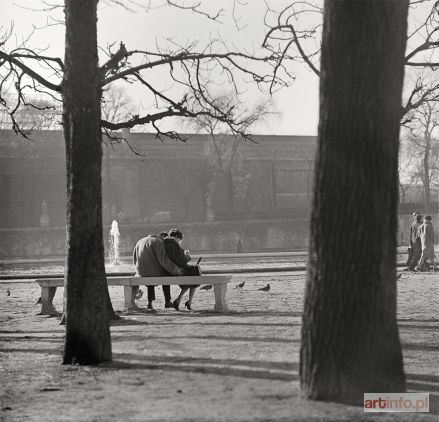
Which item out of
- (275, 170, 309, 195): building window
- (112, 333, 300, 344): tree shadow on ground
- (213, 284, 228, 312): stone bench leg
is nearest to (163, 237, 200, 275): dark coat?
(213, 284, 228, 312): stone bench leg

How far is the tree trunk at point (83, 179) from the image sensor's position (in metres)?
8.26

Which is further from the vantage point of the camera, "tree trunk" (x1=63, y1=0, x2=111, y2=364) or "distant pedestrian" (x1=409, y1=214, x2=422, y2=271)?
"distant pedestrian" (x1=409, y1=214, x2=422, y2=271)

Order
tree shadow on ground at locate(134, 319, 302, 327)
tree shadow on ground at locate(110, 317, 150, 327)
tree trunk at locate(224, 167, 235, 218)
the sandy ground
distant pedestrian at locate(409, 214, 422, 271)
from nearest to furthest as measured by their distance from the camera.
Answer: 1. the sandy ground
2. tree shadow on ground at locate(134, 319, 302, 327)
3. tree shadow on ground at locate(110, 317, 150, 327)
4. distant pedestrian at locate(409, 214, 422, 271)
5. tree trunk at locate(224, 167, 235, 218)

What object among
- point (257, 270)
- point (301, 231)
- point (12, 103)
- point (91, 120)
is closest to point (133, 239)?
point (301, 231)

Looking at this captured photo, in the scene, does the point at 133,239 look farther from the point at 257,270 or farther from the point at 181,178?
the point at 257,270

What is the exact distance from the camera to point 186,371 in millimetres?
7289

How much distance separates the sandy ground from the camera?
565 centimetres

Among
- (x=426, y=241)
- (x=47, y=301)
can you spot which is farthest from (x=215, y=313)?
(x=426, y=241)

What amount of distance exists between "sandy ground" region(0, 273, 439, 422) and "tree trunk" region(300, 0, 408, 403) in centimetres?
35

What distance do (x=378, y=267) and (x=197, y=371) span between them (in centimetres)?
206

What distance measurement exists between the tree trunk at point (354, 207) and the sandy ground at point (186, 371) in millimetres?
346

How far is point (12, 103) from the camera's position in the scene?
37781 millimetres

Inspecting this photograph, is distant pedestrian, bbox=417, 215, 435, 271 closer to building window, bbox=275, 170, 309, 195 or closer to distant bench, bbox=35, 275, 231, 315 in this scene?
distant bench, bbox=35, 275, 231, 315

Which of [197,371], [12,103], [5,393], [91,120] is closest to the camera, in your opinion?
[5,393]
